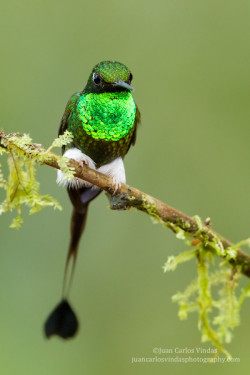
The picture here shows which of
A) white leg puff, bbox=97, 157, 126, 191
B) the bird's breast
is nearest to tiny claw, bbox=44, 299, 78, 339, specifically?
white leg puff, bbox=97, 157, 126, 191

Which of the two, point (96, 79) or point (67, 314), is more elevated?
point (96, 79)

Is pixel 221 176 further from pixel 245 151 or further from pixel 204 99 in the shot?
pixel 204 99

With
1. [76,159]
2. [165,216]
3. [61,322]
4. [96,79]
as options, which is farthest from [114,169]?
[61,322]

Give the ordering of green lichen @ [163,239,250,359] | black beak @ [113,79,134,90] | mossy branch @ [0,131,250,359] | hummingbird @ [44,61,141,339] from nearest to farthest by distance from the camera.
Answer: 1. mossy branch @ [0,131,250,359]
2. green lichen @ [163,239,250,359]
3. black beak @ [113,79,134,90]
4. hummingbird @ [44,61,141,339]

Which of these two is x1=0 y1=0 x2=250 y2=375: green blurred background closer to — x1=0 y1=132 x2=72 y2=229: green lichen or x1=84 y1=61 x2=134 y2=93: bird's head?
x1=84 y1=61 x2=134 y2=93: bird's head

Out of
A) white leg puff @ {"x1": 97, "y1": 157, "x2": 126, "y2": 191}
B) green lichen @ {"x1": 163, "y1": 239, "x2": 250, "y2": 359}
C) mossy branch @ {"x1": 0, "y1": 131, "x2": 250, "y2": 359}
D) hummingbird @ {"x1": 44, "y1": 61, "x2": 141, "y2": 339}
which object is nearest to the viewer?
mossy branch @ {"x1": 0, "y1": 131, "x2": 250, "y2": 359}

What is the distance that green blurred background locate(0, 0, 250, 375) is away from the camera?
4727 millimetres

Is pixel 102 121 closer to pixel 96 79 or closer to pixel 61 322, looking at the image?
pixel 96 79

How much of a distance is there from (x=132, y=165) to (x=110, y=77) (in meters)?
2.34

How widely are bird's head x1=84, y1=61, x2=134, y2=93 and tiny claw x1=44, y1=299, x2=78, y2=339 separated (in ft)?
4.04

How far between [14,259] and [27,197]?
90.9 inches

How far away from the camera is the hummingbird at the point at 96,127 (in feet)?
10.1

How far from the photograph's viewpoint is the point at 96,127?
3146mm

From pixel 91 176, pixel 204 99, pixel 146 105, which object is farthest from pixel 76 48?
pixel 91 176
